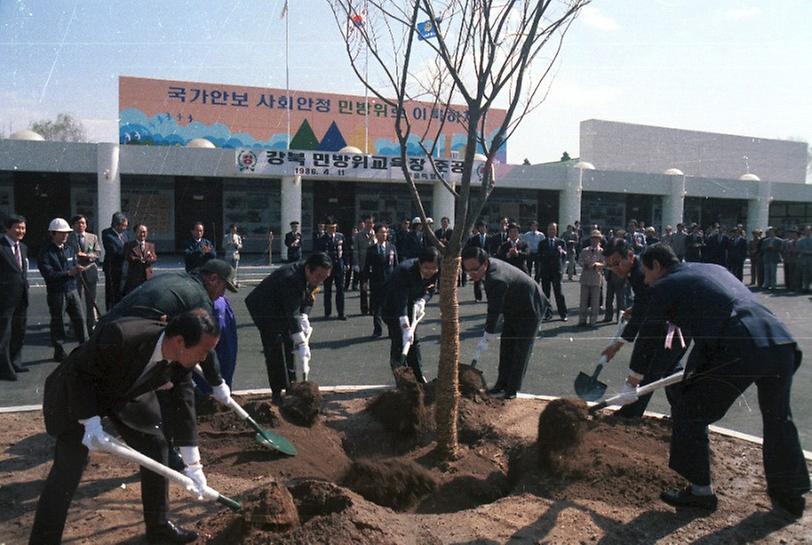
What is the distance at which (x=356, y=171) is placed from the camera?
2152 centimetres

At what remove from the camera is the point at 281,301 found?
18.8ft

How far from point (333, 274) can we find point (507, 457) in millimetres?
6548

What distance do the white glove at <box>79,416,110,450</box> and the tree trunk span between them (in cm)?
198

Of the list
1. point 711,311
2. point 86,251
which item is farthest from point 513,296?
point 86,251

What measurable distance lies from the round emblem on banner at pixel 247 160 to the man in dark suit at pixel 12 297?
1314 centimetres

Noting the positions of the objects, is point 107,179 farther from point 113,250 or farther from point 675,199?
point 675,199

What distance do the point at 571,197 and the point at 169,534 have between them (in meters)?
23.0

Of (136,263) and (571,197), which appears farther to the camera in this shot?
(571,197)

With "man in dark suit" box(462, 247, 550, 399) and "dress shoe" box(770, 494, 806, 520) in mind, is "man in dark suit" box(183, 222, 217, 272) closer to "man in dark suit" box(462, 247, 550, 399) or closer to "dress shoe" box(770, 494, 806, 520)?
"man in dark suit" box(462, 247, 550, 399)

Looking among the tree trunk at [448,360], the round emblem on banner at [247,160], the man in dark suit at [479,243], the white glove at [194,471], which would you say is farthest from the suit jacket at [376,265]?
the round emblem on banner at [247,160]

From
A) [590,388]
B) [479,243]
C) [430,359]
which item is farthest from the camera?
[479,243]

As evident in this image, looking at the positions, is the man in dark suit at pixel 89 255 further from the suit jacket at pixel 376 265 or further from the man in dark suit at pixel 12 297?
the suit jacket at pixel 376 265

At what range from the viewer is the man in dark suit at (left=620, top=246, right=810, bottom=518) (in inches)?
144

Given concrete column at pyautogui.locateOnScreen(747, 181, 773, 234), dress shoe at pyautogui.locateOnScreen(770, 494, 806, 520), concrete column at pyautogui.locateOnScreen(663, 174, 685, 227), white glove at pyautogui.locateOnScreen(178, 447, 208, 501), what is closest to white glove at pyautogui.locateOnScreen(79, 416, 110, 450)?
white glove at pyautogui.locateOnScreen(178, 447, 208, 501)
